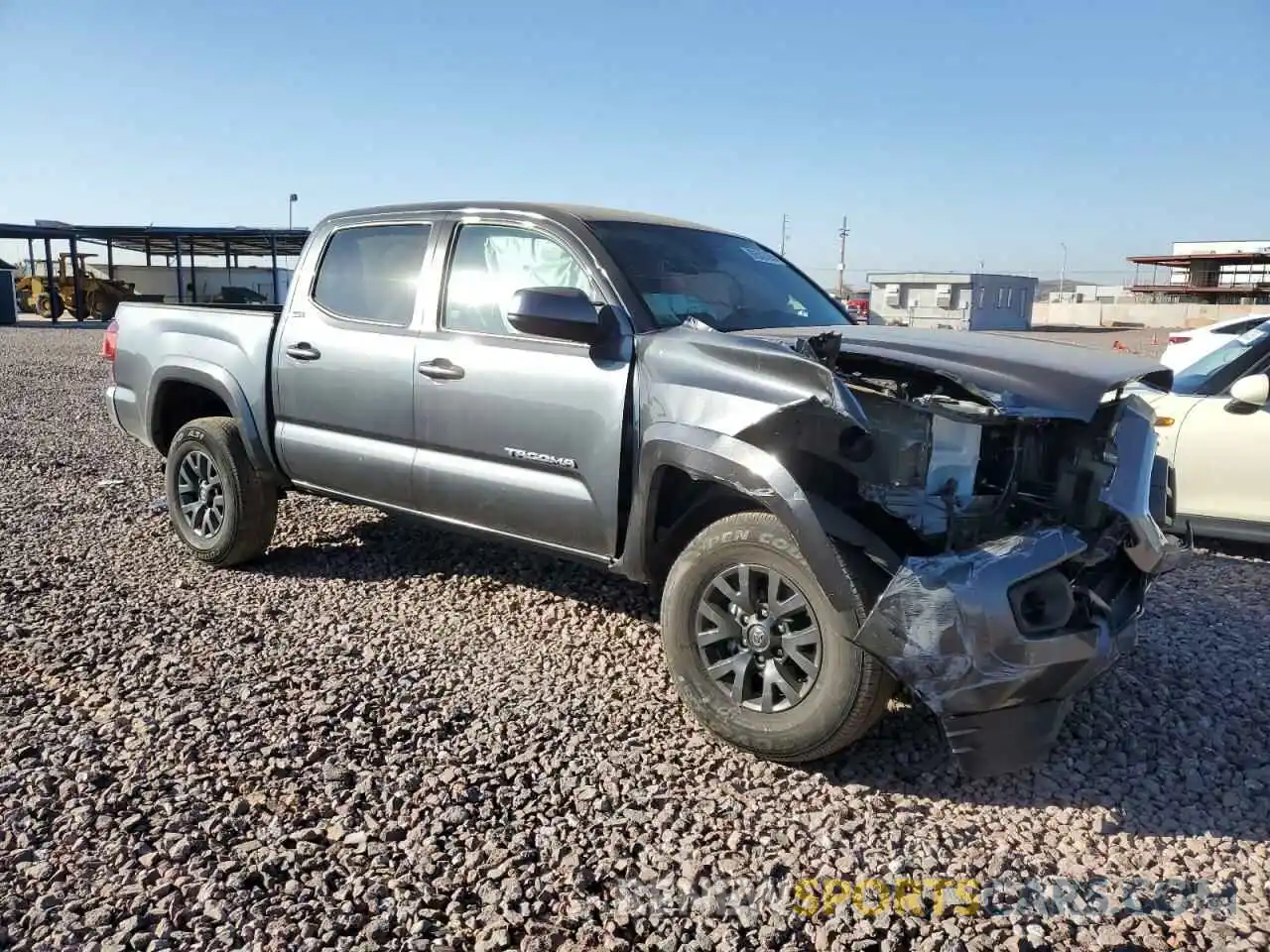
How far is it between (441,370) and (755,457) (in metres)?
1.73

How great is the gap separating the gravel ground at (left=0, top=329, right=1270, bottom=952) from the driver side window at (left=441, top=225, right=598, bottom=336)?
4.74 ft

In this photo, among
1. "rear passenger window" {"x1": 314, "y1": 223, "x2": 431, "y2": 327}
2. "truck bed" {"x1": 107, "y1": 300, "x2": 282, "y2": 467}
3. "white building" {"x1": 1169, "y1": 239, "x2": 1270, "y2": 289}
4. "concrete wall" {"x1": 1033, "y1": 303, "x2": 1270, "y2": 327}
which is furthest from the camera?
"white building" {"x1": 1169, "y1": 239, "x2": 1270, "y2": 289}

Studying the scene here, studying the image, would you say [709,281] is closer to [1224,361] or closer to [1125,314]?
[1224,361]

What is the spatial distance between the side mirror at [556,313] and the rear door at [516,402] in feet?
0.54

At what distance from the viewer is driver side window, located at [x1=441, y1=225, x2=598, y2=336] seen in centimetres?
431

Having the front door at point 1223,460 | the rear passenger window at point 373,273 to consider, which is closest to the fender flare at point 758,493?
the rear passenger window at point 373,273

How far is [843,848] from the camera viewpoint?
9.50 ft

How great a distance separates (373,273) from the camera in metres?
4.99

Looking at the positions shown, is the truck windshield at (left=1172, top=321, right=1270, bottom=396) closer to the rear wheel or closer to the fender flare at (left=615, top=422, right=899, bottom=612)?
the fender flare at (left=615, top=422, right=899, bottom=612)

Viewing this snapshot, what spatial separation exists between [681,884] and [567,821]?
452 millimetres

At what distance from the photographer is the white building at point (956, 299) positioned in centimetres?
5428

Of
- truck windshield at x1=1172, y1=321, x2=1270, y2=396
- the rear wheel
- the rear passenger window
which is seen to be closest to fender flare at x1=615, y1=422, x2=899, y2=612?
the rear passenger window

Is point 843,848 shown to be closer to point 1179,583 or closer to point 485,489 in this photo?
point 485,489

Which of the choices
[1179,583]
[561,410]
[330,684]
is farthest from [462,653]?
[1179,583]
